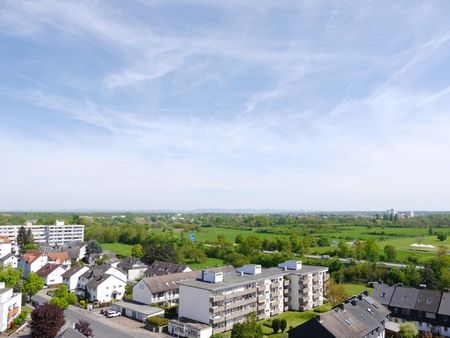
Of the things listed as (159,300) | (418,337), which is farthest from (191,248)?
(418,337)

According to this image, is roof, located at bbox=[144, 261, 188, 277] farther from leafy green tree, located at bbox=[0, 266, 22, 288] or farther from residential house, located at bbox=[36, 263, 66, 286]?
leafy green tree, located at bbox=[0, 266, 22, 288]

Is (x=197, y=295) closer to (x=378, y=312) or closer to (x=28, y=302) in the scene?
(x=378, y=312)

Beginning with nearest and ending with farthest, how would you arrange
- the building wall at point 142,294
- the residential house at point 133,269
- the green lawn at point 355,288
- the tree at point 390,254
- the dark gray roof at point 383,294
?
the dark gray roof at point 383,294, the building wall at point 142,294, the green lawn at point 355,288, the residential house at point 133,269, the tree at point 390,254

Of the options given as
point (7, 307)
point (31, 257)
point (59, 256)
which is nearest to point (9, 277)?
point (7, 307)

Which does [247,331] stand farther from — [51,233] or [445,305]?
[51,233]

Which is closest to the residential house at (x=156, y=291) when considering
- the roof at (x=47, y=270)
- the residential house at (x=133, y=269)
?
the residential house at (x=133, y=269)

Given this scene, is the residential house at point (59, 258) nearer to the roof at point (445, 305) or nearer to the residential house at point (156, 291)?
the residential house at point (156, 291)

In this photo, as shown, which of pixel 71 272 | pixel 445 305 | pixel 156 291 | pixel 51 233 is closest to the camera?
pixel 445 305
